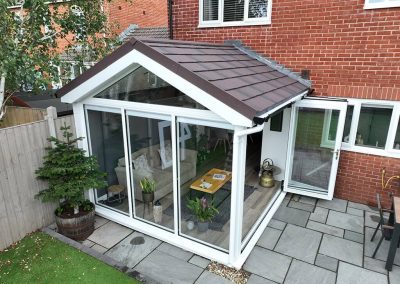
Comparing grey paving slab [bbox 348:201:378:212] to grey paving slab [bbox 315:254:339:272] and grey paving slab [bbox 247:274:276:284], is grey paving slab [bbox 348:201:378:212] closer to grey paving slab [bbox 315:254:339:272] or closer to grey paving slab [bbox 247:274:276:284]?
grey paving slab [bbox 315:254:339:272]

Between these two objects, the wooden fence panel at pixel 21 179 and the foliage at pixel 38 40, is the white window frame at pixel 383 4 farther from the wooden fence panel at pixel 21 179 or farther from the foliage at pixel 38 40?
the wooden fence panel at pixel 21 179

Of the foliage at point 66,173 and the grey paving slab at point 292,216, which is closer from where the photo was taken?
the foliage at point 66,173

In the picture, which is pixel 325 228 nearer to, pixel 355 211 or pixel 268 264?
pixel 355 211

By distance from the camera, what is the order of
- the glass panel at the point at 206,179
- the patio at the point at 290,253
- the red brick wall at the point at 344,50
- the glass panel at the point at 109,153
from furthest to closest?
the red brick wall at the point at 344,50 → the glass panel at the point at 109,153 → the glass panel at the point at 206,179 → the patio at the point at 290,253

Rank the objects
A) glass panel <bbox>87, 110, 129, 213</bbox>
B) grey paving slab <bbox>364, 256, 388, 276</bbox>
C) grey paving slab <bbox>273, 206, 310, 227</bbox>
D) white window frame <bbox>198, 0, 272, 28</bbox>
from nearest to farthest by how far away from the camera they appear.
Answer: grey paving slab <bbox>364, 256, 388, 276</bbox>, glass panel <bbox>87, 110, 129, 213</bbox>, grey paving slab <bbox>273, 206, 310, 227</bbox>, white window frame <bbox>198, 0, 272, 28</bbox>

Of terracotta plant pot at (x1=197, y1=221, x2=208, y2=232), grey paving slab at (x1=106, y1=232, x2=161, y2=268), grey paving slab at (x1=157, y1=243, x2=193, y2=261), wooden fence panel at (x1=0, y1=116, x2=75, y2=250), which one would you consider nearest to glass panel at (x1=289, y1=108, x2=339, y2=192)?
terracotta plant pot at (x1=197, y1=221, x2=208, y2=232)

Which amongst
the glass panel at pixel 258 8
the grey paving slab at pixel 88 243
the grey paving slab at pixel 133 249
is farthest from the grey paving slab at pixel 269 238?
the glass panel at pixel 258 8

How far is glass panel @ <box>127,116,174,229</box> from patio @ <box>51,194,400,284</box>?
46 cm

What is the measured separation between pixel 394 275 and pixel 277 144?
3.50 meters

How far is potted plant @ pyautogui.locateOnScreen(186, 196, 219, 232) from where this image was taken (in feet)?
16.1

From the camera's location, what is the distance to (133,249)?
490cm

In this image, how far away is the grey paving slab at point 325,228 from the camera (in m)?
5.41

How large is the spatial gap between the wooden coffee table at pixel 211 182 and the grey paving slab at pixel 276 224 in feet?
4.77

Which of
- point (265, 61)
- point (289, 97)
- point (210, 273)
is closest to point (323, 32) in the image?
point (265, 61)
